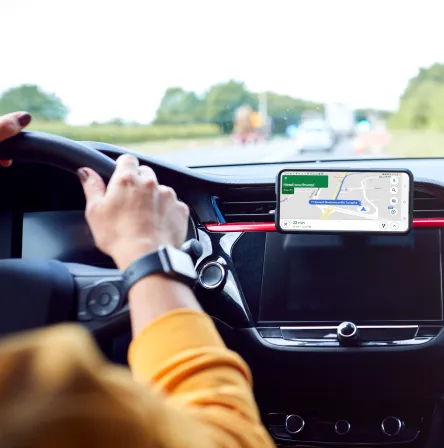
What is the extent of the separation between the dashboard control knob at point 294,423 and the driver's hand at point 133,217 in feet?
4.83

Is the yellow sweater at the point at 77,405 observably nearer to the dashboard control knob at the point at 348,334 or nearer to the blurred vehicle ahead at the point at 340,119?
the dashboard control knob at the point at 348,334

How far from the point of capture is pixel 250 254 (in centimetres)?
254

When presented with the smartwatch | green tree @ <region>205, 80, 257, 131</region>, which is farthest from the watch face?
green tree @ <region>205, 80, 257, 131</region>

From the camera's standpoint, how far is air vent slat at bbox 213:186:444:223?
2.50m

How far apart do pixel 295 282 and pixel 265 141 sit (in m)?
1.12

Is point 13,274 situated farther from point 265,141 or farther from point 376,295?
point 265,141

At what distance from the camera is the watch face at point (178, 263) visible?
1.09 metres

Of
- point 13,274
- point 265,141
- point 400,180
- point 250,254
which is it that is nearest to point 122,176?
point 13,274

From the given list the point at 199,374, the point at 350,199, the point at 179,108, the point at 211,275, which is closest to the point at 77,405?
the point at 199,374

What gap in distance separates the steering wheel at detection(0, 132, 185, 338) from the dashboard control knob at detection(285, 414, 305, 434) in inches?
37.6

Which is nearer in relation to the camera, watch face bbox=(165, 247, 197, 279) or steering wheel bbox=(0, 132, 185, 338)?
watch face bbox=(165, 247, 197, 279)

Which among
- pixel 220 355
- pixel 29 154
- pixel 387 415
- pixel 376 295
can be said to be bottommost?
pixel 387 415

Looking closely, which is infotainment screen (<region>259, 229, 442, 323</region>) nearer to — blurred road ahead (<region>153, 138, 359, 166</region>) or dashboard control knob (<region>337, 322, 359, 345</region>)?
dashboard control knob (<region>337, 322, 359, 345</region>)

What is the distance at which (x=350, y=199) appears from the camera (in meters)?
2.16
